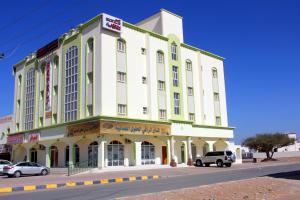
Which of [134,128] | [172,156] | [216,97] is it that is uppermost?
[216,97]

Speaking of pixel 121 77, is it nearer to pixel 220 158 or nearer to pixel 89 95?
pixel 89 95

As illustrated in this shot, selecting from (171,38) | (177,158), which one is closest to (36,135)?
(177,158)

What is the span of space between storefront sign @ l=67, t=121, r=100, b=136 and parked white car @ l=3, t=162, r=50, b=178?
5310 mm

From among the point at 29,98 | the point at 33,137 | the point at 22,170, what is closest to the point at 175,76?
the point at 33,137

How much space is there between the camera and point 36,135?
154 feet

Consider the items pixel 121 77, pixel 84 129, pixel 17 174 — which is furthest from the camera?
pixel 121 77

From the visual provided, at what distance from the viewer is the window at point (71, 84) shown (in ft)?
140

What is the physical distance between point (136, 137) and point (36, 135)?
15.2 meters

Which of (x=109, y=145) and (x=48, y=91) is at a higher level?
(x=48, y=91)

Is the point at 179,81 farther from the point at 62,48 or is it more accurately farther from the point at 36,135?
the point at 36,135

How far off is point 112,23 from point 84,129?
12465 mm

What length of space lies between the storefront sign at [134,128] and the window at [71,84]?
7303 millimetres

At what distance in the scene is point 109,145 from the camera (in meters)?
38.3

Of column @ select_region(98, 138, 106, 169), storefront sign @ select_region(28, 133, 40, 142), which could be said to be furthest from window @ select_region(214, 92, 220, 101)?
storefront sign @ select_region(28, 133, 40, 142)
